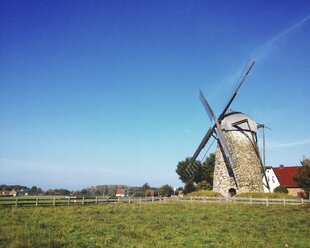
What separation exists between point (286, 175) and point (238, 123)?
924 inches

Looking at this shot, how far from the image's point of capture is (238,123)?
31.4 metres

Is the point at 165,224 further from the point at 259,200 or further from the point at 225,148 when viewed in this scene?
the point at 225,148

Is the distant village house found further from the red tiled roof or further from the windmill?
the windmill

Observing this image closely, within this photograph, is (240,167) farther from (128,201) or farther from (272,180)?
(272,180)

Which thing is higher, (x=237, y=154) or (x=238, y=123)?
(x=238, y=123)

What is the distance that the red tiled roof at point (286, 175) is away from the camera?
150 feet

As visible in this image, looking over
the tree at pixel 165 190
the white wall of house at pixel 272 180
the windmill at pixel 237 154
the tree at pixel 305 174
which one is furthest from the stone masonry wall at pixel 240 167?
the tree at pixel 165 190

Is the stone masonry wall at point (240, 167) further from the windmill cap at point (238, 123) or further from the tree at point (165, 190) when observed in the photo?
the tree at point (165, 190)

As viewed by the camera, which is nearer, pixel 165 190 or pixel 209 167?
pixel 209 167

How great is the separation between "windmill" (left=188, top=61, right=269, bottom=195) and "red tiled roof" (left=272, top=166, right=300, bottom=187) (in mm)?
16780

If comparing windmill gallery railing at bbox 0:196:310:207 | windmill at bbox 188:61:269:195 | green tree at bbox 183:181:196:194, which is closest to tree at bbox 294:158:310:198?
windmill at bbox 188:61:269:195

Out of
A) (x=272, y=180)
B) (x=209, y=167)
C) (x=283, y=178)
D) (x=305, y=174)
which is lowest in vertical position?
(x=305, y=174)

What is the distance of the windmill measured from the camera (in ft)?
98.0

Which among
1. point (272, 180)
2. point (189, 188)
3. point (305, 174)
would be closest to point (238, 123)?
point (305, 174)
